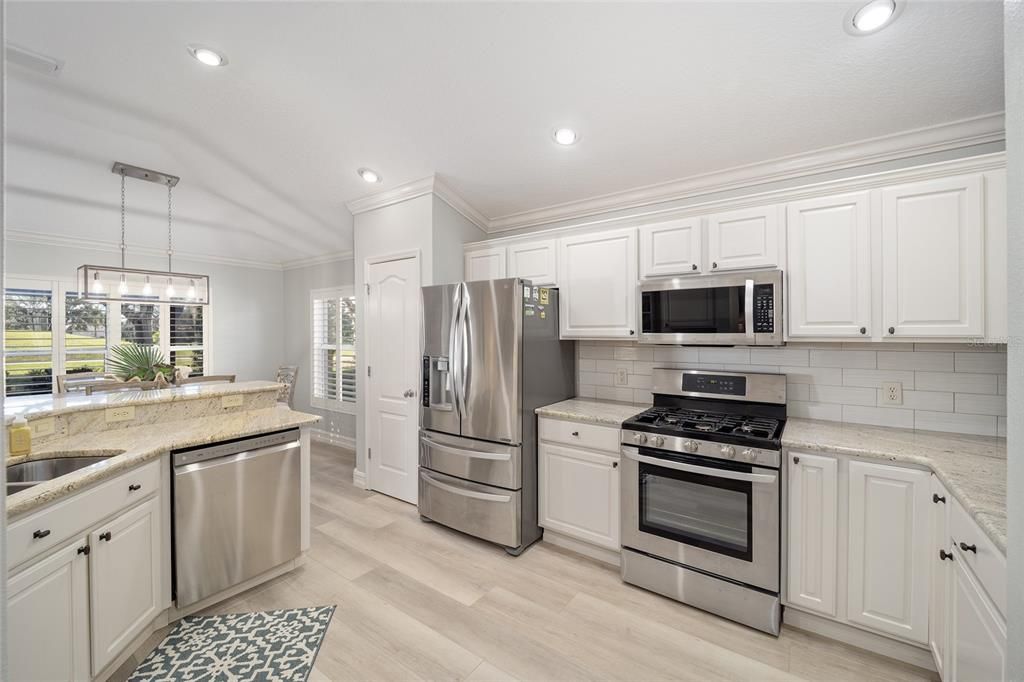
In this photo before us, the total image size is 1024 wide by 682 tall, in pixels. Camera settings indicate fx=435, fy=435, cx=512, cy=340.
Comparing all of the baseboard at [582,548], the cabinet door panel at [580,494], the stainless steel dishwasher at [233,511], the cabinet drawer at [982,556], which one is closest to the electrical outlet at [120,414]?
the stainless steel dishwasher at [233,511]

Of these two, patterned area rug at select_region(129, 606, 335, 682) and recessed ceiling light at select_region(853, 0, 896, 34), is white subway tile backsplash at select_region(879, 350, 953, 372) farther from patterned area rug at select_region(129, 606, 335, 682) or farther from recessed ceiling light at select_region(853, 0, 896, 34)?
patterned area rug at select_region(129, 606, 335, 682)

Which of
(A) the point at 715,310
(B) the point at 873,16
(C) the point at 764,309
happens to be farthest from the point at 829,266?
(B) the point at 873,16

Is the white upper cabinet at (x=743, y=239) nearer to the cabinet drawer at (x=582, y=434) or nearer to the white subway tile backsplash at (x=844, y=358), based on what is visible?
the white subway tile backsplash at (x=844, y=358)

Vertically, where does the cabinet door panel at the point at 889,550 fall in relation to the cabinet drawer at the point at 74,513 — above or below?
below

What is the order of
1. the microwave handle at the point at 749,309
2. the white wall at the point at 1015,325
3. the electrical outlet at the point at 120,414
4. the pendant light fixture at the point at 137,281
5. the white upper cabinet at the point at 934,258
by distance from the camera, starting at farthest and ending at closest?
the pendant light fixture at the point at 137,281, the microwave handle at the point at 749,309, the electrical outlet at the point at 120,414, the white upper cabinet at the point at 934,258, the white wall at the point at 1015,325

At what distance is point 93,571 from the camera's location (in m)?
1.73

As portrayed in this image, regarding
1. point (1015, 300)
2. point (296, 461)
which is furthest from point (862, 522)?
point (296, 461)

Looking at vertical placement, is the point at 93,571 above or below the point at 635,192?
below

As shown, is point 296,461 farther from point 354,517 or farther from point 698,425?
point 698,425

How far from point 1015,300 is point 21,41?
159 inches

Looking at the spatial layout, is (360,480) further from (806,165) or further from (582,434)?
(806,165)

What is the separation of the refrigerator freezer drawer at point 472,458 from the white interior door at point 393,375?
1.18 ft

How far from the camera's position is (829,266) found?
93.0 inches

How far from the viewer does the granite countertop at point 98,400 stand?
2.15 m
